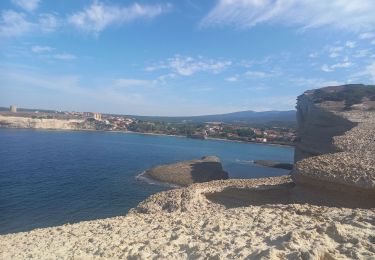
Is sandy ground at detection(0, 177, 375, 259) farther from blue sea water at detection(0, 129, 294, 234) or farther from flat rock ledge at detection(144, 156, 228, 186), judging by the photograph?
flat rock ledge at detection(144, 156, 228, 186)

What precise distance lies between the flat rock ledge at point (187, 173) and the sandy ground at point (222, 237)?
24.4 metres

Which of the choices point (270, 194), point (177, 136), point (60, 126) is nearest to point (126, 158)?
point (270, 194)

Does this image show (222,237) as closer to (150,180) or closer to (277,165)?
(150,180)

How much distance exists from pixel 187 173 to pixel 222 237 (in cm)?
3244

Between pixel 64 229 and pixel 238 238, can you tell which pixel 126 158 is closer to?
pixel 64 229

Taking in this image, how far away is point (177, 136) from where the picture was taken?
382 feet

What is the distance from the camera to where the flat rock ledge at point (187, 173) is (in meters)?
38.9

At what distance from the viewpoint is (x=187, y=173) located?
41500 millimetres

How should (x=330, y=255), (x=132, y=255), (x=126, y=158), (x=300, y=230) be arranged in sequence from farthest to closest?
(x=126, y=158) → (x=132, y=255) → (x=300, y=230) → (x=330, y=255)

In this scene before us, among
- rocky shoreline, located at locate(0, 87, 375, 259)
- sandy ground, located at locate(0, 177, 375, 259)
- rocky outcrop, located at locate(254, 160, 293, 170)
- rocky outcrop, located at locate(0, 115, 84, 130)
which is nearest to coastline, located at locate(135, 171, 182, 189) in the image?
rocky shoreline, located at locate(0, 87, 375, 259)

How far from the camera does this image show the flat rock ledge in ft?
128

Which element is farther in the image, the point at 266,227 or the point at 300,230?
the point at 266,227

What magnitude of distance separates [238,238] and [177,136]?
4237 inches

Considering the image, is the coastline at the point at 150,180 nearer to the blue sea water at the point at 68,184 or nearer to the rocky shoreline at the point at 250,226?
the blue sea water at the point at 68,184
